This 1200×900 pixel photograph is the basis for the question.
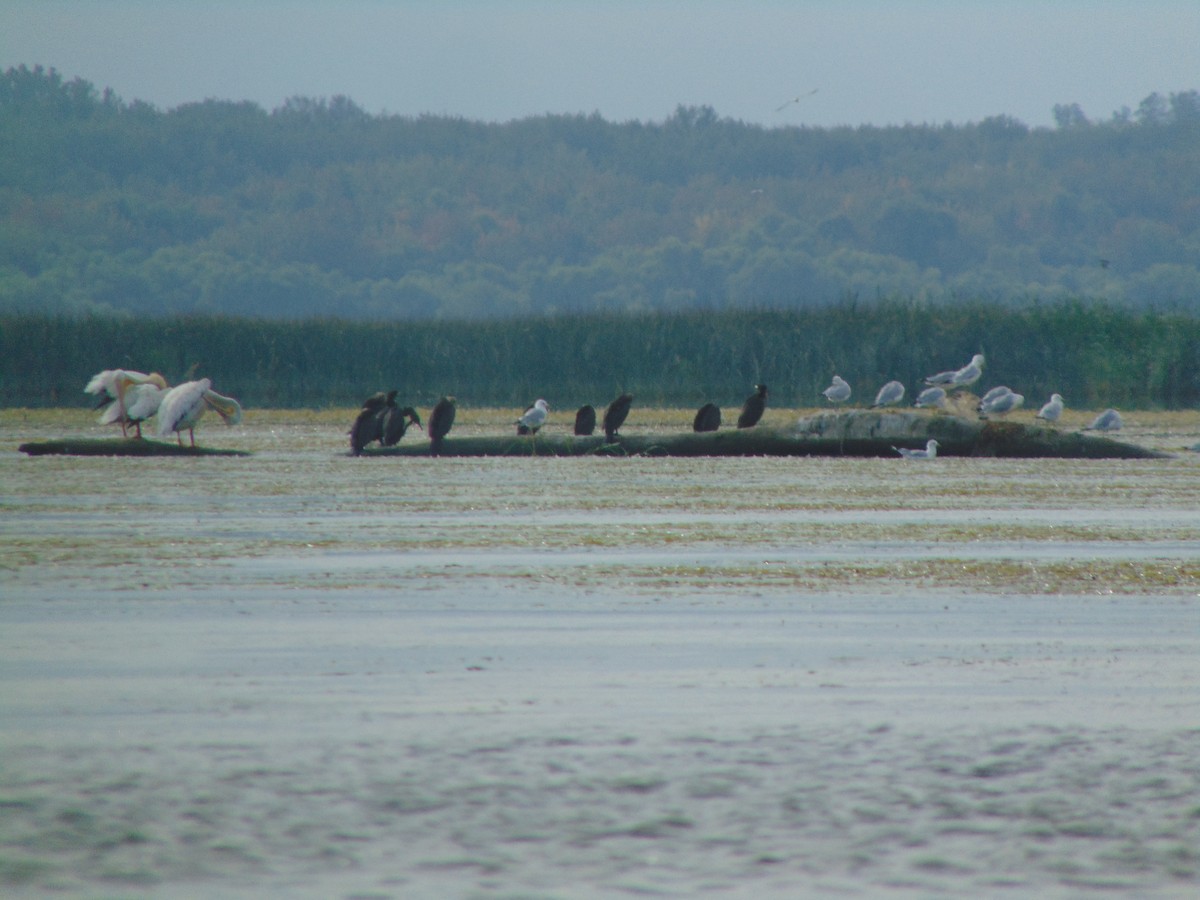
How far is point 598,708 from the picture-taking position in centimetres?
504

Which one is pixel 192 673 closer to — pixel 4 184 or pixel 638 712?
pixel 638 712

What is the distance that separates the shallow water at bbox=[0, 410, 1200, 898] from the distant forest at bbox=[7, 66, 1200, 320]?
6584cm

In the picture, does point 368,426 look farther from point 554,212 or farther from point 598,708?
point 554,212

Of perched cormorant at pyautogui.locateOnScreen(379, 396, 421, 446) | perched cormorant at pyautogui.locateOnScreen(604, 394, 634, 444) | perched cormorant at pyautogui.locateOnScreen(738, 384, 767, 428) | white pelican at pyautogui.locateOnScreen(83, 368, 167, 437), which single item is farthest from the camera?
perched cormorant at pyautogui.locateOnScreen(738, 384, 767, 428)

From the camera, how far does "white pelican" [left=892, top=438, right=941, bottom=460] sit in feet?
53.6

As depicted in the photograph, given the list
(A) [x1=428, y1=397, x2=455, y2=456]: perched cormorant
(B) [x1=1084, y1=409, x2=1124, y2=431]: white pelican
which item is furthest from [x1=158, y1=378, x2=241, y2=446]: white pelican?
(B) [x1=1084, y1=409, x2=1124, y2=431]: white pelican

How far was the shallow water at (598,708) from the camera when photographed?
373cm

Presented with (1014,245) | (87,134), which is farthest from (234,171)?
(1014,245)

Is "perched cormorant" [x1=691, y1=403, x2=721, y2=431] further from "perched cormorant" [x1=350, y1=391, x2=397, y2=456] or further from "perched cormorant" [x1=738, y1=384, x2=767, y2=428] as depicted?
"perched cormorant" [x1=350, y1=391, x2=397, y2=456]

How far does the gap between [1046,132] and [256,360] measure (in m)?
72.7

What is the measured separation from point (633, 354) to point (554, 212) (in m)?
58.9

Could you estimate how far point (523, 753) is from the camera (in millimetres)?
4520

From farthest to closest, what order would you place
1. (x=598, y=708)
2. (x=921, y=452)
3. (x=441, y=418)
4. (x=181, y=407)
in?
(x=441, y=418) < (x=181, y=407) < (x=921, y=452) < (x=598, y=708)

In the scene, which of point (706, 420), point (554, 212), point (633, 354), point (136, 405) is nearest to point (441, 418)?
point (706, 420)
